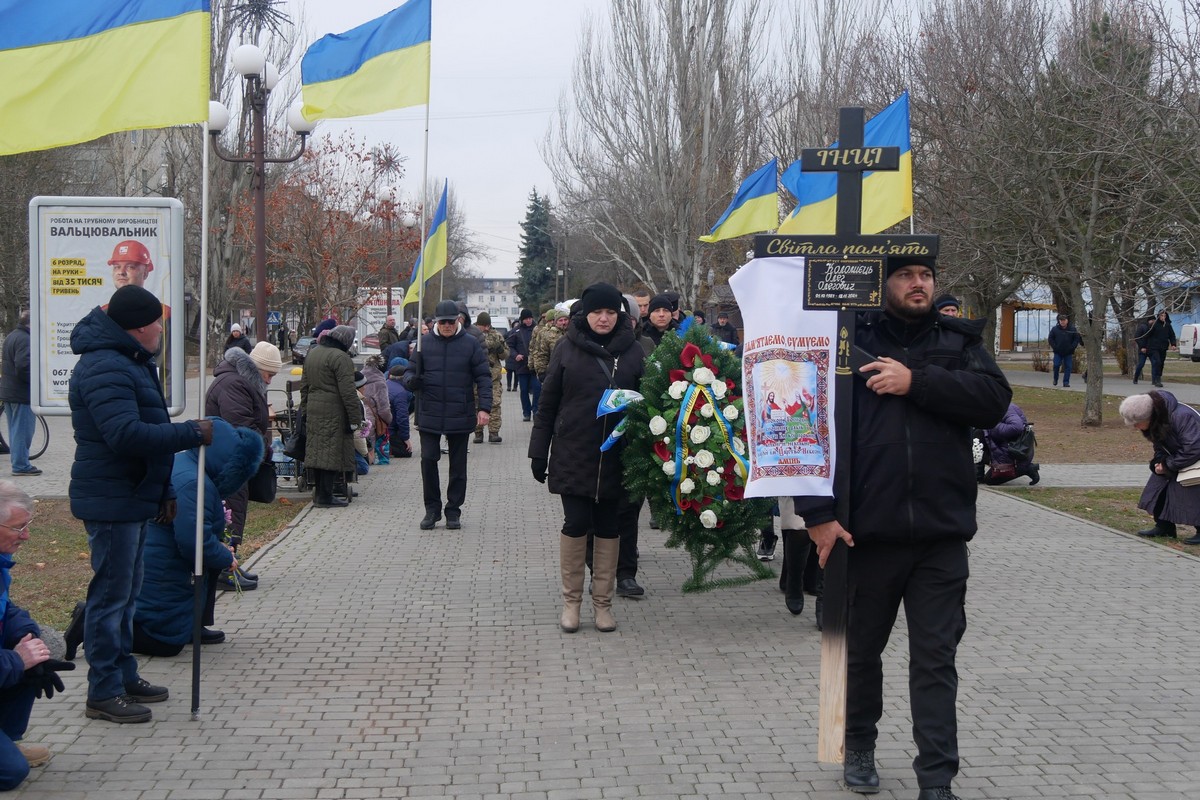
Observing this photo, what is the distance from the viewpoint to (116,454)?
5301 mm

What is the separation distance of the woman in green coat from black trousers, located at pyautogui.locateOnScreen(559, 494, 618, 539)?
513cm

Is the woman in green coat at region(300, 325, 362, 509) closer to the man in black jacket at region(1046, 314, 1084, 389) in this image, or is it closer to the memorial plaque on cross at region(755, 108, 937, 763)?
the memorial plaque on cross at region(755, 108, 937, 763)

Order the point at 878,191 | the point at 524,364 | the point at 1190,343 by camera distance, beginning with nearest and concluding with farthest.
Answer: the point at 878,191 < the point at 524,364 < the point at 1190,343

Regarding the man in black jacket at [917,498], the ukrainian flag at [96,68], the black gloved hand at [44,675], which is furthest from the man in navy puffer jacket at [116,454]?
the man in black jacket at [917,498]

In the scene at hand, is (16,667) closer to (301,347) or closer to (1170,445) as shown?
(1170,445)

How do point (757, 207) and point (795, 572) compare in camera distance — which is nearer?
point (795, 572)

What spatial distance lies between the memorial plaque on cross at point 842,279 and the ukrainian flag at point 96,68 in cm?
302

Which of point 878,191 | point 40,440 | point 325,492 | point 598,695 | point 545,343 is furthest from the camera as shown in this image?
point 545,343

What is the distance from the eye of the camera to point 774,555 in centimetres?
949

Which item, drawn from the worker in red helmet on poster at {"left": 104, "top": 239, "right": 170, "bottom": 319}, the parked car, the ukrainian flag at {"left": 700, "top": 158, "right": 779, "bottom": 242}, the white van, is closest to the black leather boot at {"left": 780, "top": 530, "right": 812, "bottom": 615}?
the worker in red helmet on poster at {"left": 104, "top": 239, "right": 170, "bottom": 319}

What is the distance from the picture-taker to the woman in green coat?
11844mm

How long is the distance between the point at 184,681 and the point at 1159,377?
28.3 meters

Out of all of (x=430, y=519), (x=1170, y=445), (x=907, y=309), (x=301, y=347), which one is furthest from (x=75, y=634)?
(x=301, y=347)

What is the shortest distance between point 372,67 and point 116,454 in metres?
7.28
